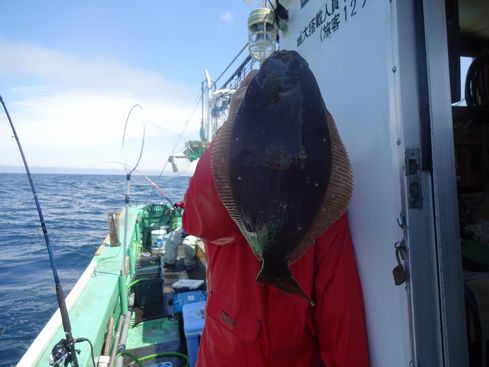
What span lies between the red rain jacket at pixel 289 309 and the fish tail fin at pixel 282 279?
0.25 metres

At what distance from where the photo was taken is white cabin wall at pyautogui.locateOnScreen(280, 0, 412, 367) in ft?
4.64

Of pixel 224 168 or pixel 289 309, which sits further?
pixel 289 309

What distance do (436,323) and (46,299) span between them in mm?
10343

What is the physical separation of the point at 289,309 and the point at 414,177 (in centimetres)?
87

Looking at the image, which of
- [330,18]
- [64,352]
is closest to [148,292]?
[64,352]

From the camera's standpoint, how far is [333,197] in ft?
4.55

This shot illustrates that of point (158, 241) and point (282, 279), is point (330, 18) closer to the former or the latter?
point (282, 279)

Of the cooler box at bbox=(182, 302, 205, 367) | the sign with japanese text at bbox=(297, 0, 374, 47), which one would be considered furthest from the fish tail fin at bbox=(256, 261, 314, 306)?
the cooler box at bbox=(182, 302, 205, 367)

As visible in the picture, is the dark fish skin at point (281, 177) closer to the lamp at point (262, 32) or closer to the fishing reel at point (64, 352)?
the lamp at point (262, 32)

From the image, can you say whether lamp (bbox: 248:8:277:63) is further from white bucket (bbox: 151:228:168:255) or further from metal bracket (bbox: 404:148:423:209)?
white bucket (bbox: 151:228:168:255)

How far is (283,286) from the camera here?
1.36 meters

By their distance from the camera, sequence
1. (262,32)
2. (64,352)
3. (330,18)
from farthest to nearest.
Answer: (262,32) < (64,352) < (330,18)

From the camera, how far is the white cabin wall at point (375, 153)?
4.64 ft

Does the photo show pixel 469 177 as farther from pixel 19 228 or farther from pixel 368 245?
pixel 19 228
